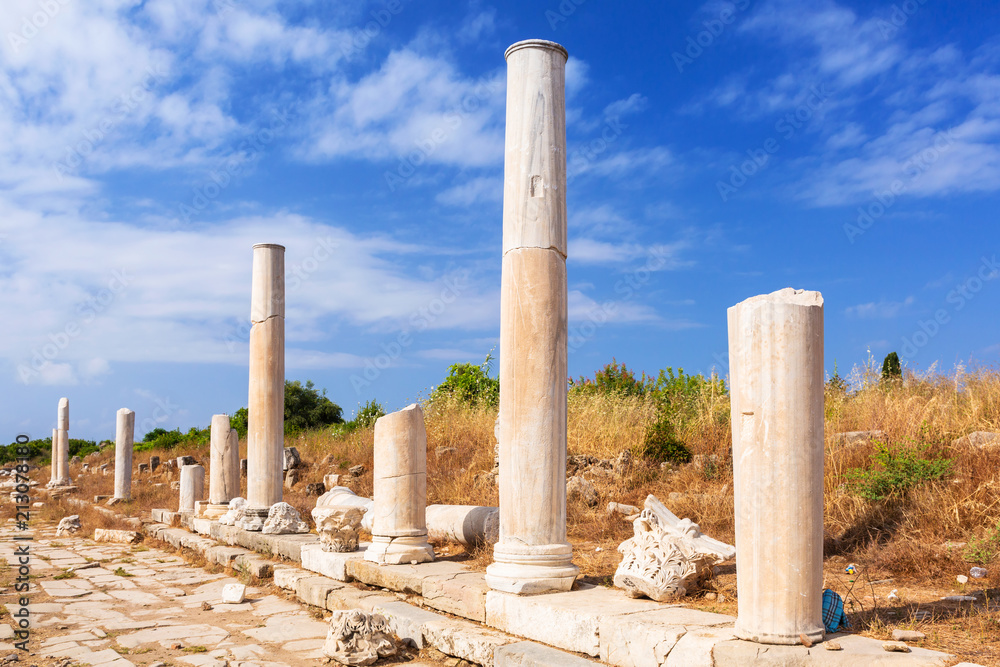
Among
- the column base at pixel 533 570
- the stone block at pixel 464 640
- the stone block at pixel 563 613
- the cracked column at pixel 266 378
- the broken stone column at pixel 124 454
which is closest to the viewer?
the stone block at pixel 563 613

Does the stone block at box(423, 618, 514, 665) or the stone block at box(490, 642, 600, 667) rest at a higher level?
the stone block at box(490, 642, 600, 667)

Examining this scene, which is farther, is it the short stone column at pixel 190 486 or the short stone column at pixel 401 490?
the short stone column at pixel 190 486

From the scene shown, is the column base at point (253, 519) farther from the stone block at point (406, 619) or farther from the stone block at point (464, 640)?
the stone block at point (464, 640)

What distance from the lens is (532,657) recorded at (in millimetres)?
4730

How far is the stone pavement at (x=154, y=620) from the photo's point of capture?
19.2 feet

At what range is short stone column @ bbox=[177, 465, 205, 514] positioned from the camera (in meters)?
14.3

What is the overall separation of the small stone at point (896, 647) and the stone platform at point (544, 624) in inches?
1.2

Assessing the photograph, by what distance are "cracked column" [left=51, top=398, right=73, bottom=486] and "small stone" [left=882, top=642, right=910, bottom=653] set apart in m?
26.3

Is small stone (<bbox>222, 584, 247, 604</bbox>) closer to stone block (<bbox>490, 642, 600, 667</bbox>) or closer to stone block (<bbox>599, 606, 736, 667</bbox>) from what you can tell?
stone block (<bbox>490, 642, 600, 667</bbox>)

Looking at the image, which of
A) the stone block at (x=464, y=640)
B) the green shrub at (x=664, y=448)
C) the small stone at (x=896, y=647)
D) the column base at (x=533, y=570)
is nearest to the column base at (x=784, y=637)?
the small stone at (x=896, y=647)

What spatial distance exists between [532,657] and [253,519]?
728cm

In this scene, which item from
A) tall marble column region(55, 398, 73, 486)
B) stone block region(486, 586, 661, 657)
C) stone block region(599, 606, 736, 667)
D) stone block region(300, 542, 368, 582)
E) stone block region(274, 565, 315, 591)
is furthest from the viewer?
tall marble column region(55, 398, 73, 486)

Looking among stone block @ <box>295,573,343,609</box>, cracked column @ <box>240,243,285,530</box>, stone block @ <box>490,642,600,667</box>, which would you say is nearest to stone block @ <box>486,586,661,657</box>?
stone block @ <box>490,642,600,667</box>

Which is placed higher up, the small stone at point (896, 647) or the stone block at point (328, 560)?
the small stone at point (896, 647)
